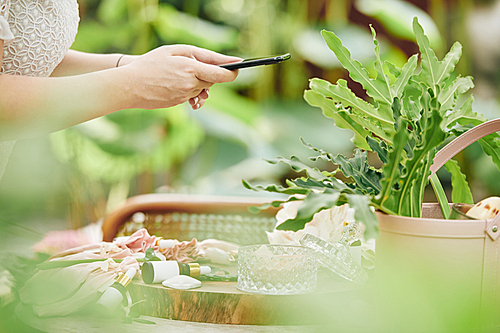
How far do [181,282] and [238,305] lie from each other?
79 mm

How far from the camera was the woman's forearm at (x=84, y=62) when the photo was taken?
2.81ft

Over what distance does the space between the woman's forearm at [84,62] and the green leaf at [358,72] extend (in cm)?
46

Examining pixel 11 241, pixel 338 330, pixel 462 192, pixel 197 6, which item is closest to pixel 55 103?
pixel 11 241

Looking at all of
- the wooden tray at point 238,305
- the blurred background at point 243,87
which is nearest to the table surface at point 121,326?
the wooden tray at point 238,305

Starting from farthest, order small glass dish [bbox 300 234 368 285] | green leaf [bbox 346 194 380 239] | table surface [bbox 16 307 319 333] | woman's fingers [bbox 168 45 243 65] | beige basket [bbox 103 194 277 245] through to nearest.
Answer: beige basket [bbox 103 194 277 245] → woman's fingers [bbox 168 45 243 65] → small glass dish [bbox 300 234 368 285] → table surface [bbox 16 307 319 333] → green leaf [bbox 346 194 380 239]

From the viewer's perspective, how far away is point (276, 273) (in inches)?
20.9

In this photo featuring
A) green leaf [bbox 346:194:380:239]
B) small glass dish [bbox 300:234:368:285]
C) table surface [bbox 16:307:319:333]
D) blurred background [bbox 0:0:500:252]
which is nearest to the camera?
green leaf [bbox 346:194:380:239]

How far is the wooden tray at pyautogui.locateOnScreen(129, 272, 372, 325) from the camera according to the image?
511 mm

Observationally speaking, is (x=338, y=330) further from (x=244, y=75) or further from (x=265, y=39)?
(x=265, y=39)

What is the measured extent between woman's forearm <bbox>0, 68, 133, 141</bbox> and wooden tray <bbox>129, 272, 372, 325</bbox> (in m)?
0.25

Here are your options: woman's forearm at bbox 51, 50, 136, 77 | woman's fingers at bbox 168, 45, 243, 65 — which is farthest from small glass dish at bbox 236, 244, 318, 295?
→ woman's forearm at bbox 51, 50, 136, 77

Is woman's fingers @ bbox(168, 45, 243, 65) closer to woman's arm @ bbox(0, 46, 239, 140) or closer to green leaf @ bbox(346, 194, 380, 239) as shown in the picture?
woman's arm @ bbox(0, 46, 239, 140)

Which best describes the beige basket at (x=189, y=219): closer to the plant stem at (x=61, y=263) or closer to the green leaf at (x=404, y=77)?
the plant stem at (x=61, y=263)

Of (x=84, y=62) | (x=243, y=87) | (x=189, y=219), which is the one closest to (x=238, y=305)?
(x=189, y=219)
